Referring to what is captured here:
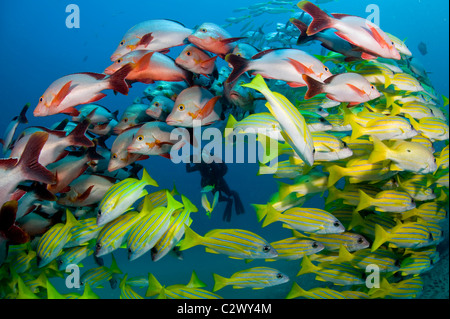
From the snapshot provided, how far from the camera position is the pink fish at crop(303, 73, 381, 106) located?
2.21 meters

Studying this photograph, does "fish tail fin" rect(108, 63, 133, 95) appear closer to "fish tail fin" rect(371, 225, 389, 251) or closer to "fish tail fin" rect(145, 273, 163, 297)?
"fish tail fin" rect(145, 273, 163, 297)

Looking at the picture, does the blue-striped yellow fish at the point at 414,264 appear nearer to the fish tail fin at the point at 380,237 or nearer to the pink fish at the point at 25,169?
the fish tail fin at the point at 380,237

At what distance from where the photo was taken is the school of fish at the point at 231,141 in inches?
88.3

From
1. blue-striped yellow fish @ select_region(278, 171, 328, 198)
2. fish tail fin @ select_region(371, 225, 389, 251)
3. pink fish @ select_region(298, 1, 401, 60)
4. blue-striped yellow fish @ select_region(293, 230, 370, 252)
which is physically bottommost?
blue-striped yellow fish @ select_region(293, 230, 370, 252)

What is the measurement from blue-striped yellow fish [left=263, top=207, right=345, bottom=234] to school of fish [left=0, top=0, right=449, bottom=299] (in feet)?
0.03

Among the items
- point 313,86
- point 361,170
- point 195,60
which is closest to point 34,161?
point 195,60

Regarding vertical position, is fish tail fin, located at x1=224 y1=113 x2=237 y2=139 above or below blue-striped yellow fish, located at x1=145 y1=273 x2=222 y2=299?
above

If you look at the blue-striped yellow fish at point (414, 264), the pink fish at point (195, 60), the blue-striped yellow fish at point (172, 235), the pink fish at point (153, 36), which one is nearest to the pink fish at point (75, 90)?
the pink fish at point (153, 36)

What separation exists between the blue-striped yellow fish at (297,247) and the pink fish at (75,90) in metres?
2.20

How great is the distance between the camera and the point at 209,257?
2017 cm

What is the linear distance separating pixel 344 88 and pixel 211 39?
135 centimetres

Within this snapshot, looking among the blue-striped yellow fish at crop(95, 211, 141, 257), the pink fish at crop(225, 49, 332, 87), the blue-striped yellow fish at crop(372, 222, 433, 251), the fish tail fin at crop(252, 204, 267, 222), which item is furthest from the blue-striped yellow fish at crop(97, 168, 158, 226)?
the blue-striped yellow fish at crop(372, 222, 433, 251)

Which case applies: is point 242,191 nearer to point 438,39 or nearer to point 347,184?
point 347,184
